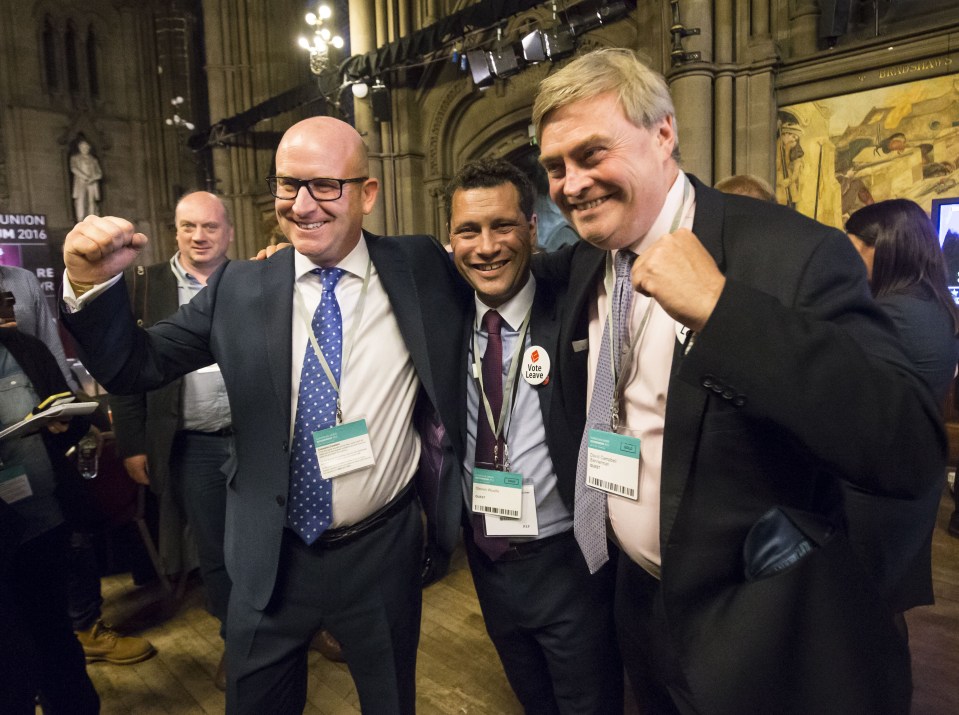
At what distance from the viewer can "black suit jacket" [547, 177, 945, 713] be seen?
2.98 feet

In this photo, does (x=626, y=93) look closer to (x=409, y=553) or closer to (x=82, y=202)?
(x=409, y=553)

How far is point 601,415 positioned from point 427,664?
6.36ft

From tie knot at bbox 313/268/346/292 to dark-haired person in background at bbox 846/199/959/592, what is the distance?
1.68 metres

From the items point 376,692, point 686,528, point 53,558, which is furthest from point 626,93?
point 53,558

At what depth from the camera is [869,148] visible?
562 cm

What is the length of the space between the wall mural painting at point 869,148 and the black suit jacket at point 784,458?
5420 mm

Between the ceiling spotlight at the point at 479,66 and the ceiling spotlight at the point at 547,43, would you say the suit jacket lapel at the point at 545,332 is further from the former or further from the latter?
the ceiling spotlight at the point at 479,66

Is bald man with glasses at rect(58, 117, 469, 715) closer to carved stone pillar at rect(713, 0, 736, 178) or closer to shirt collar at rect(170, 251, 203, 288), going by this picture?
shirt collar at rect(170, 251, 203, 288)

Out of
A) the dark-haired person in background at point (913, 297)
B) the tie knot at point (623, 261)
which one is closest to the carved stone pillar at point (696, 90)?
the dark-haired person in background at point (913, 297)

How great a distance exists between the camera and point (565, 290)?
175 centimetres

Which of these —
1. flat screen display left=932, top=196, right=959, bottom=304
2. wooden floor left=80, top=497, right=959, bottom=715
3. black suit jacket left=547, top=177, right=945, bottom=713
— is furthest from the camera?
flat screen display left=932, top=196, right=959, bottom=304

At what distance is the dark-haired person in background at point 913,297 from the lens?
2010 mm

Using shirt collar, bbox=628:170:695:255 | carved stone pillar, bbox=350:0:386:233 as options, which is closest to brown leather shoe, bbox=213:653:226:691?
shirt collar, bbox=628:170:695:255

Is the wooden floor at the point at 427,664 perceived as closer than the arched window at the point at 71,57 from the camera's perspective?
Yes
